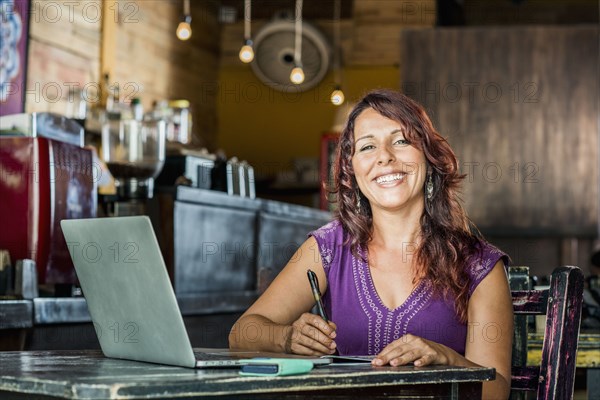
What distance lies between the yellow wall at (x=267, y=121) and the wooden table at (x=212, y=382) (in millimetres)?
8186

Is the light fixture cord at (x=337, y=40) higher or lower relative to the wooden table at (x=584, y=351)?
higher

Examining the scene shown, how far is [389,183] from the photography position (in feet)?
7.09

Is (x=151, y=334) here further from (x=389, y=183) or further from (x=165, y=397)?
(x=389, y=183)

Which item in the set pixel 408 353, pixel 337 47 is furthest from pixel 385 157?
pixel 337 47

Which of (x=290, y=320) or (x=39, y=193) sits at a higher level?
A: (x=39, y=193)

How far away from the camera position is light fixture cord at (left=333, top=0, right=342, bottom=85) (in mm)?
9438

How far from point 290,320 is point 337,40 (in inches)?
298

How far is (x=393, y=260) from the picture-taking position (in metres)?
2.17

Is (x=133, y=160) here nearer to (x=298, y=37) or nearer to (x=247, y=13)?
(x=247, y=13)

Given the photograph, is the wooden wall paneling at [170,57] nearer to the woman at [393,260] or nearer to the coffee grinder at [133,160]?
the coffee grinder at [133,160]

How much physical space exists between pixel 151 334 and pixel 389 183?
0.88 m

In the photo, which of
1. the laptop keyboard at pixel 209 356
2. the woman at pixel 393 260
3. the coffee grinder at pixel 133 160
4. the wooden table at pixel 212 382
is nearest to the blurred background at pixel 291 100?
the coffee grinder at pixel 133 160

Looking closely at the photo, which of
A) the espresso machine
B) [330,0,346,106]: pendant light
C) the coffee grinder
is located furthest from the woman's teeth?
[330,0,346,106]: pendant light

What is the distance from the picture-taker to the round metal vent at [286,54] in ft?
30.5
